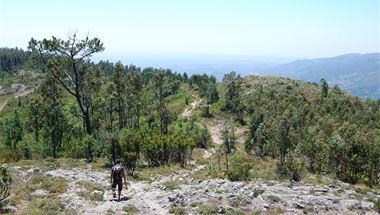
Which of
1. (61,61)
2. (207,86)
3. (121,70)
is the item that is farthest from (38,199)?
(207,86)

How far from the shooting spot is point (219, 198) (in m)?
22.0

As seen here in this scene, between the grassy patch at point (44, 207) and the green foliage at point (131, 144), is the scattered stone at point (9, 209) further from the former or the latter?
the green foliage at point (131, 144)

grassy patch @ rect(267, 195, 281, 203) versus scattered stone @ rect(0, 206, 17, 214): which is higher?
grassy patch @ rect(267, 195, 281, 203)

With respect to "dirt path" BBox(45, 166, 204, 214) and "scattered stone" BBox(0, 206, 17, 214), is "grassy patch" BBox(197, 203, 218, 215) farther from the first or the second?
"scattered stone" BBox(0, 206, 17, 214)

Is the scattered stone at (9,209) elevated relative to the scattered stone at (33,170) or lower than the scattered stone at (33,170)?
elevated

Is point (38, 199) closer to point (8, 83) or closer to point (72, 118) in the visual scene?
point (72, 118)

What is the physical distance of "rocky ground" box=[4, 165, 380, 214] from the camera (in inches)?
821

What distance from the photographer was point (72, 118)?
75312mm

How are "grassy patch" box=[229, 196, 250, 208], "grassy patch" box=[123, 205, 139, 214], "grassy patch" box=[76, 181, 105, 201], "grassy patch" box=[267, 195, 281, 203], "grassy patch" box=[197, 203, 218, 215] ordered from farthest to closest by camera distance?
"grassy patch" box=[76, 181, 105, 201]
"grassy patch" box=[267, 195, 281, 203]
"grassy patch" box=[229, 196, 250, 208]
"grassy patch" box=[123, 205, 139, 214]
"grassy patch" box=[197, 203, 218, 215]

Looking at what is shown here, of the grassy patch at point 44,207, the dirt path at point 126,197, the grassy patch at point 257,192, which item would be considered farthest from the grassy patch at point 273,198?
the grassy patch at point 44,207

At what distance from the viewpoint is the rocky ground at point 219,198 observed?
68.4 feet

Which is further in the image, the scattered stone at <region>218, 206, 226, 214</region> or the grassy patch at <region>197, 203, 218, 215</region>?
the scattered stone at <region>218, 206, 226, 214</region>

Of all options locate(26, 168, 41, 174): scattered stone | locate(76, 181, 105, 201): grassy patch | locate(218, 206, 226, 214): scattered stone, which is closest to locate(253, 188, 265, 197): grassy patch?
locate(218, 206, 226, 214): scattered stone

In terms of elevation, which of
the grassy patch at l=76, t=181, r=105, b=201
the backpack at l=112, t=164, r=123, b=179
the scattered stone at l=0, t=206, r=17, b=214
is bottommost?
the grassy patch at l=76, t=181, r=105, b=201
